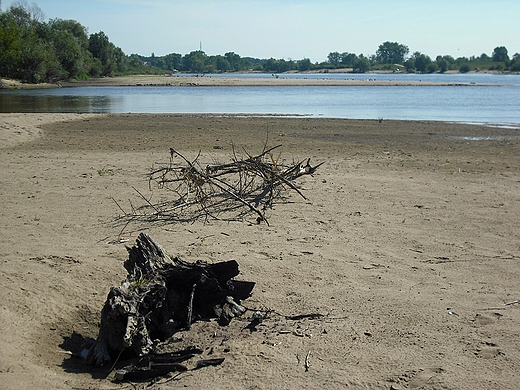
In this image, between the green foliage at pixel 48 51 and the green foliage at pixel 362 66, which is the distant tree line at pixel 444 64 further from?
the green foliage at pixel 48 51

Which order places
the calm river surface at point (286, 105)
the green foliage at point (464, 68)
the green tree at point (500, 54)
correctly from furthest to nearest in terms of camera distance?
the green tree at point (500, 54) → the green foliage at point (464, 68) → the calm river surface at point (286, 105)

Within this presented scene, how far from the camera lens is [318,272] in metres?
5.64

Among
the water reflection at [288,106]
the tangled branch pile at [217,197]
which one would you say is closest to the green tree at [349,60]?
the water reflection at [288,106]

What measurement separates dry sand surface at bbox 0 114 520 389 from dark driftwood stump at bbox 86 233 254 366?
0.16 m

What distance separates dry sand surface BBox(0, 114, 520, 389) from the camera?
154 inches

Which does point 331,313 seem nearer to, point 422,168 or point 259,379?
point 259,379

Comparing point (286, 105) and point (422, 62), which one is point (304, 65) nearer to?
point (422, 62)

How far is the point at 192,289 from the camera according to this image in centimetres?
475

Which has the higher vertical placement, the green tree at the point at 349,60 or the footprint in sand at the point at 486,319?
the green tree at the point at 349,60

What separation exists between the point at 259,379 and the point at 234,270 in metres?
1.27

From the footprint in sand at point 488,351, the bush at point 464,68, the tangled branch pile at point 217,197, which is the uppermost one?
the bush at point 464,68

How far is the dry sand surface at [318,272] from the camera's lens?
12.9ft

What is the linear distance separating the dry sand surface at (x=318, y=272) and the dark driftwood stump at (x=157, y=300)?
0.16 metres

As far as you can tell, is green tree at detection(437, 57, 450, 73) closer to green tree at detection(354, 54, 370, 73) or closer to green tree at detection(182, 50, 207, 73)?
green tree at detection(354, 54, 370, 73)
